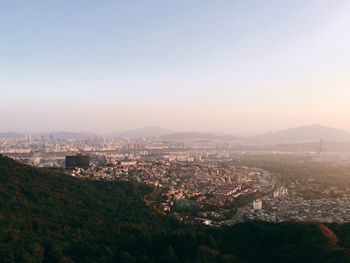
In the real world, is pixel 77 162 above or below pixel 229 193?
above

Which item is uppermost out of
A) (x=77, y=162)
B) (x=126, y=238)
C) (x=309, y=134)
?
(x=309, y=134)

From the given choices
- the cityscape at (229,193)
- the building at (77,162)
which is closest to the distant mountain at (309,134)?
the cityscape at (229,193)

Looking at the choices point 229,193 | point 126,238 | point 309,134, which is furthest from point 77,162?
point 309,134

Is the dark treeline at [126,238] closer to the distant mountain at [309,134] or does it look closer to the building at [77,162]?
the building at [77,162]

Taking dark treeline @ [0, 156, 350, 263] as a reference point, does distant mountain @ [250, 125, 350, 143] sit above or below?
above

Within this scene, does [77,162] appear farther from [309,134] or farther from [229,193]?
[309,134]

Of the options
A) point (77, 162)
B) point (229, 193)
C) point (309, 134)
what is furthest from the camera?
point (309, 134)

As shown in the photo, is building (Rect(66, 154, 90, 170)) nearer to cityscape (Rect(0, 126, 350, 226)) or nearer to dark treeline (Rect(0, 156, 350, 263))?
cityscape (Rect(0, 126, 350, 226))

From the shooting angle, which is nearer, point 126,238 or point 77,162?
point 126,238

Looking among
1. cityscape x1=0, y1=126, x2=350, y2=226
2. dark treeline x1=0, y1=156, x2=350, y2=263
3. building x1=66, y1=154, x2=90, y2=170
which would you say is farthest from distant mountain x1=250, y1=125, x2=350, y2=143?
dark treeline x1=0, y1=156, x2=350, y2=263
